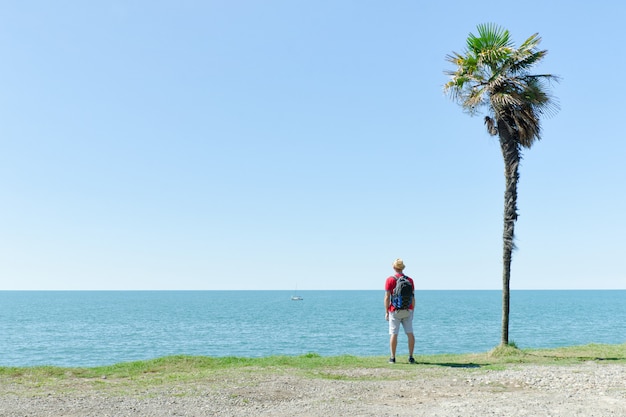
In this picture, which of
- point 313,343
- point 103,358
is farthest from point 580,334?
point 103,358

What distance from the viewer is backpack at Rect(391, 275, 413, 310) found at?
48.2 ft

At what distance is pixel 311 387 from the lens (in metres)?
11.1

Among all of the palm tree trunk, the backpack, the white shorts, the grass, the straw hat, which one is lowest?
the grass

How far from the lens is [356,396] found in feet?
34.0

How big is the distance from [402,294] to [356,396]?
4.79 metres

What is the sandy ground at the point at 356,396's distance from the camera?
358 inches

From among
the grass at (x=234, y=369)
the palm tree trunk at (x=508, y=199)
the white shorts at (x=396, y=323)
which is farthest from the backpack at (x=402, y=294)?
the palm tree trunk at (x=508, y=199)

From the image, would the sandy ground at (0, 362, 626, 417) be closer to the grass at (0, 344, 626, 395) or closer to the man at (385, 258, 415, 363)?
the grass at (0, 344, 626, 395)

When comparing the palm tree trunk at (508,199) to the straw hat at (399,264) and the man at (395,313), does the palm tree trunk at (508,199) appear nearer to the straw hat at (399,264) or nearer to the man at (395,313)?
the man at (395,313)

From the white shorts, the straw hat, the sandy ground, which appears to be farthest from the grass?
the straw hat

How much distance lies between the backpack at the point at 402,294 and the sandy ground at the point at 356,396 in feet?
7.01

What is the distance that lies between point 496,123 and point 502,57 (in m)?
2.10

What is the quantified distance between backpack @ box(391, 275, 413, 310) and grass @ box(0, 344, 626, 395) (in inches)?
59.8

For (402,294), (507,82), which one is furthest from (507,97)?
(402,294)
